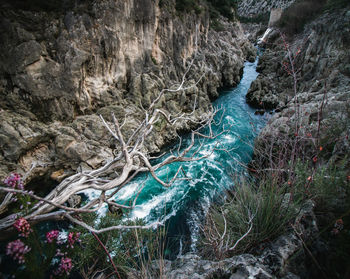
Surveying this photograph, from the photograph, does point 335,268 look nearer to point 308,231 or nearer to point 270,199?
point 308,231

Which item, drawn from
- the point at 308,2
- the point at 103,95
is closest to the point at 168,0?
the point at 103,95

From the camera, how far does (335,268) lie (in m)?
1.52

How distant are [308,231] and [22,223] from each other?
264 centimetres

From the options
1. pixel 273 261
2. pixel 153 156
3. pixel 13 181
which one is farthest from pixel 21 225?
pixel 153 156

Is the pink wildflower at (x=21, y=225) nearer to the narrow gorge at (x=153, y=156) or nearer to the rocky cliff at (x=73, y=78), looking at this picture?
the narrow gorge at (x=153, y=156)

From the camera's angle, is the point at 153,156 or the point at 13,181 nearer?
the point at 13,181

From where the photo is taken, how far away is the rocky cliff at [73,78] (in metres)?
7.14

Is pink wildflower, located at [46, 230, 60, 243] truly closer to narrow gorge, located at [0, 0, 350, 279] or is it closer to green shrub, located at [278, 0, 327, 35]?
narrow gorge, located at [0, 0, 350, 279]

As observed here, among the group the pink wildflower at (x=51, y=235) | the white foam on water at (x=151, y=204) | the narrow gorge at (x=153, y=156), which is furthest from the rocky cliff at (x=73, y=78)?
the pink wildflower at (x=51, y=235)

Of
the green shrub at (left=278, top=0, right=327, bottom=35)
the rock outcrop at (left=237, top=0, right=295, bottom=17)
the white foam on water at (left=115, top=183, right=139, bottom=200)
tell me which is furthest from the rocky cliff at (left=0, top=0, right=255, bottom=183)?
the rock outcrop at (left=237, top=0, right=295, bottom=17)

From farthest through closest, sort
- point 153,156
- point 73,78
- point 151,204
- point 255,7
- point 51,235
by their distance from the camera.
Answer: point 255,7, point 153,156, point 73,78, point 151,204, point 51,235

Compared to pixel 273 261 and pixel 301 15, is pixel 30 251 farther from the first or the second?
pixel 301 15

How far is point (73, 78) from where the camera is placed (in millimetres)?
8516

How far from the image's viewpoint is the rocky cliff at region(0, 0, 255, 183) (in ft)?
23.4
